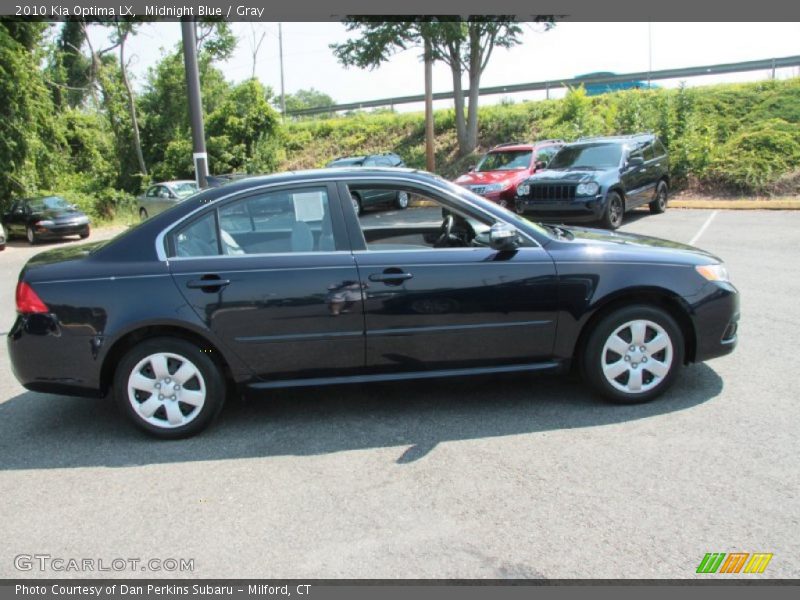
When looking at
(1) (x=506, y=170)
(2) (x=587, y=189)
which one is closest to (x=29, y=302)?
(2) (x=587, y=189)

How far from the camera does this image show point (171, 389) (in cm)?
435

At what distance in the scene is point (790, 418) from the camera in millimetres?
4289

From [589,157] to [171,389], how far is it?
1176 cm

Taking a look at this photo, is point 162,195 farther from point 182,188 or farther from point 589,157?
point 589,157

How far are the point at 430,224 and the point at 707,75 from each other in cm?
2585

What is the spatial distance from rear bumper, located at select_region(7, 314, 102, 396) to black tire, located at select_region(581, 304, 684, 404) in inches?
126

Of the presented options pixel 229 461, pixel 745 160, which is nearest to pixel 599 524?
pixel 229 461

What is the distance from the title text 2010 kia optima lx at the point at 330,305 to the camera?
4.30m

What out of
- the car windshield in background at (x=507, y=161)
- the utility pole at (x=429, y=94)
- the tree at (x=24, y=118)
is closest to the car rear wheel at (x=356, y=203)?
the car windshield in background at (x=507, y=161)

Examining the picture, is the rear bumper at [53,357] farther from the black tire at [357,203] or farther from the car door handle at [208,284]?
the black tire at [357,203]

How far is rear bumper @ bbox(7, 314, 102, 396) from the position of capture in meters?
4.29

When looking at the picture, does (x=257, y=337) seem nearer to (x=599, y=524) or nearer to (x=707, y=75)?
(x=599, y=524)

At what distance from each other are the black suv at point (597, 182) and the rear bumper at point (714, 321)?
331 inches

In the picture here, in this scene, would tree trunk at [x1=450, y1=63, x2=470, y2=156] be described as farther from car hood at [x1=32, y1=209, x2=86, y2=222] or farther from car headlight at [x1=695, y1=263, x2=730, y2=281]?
car headlight at [x1=695, y1=263, x2=730, y2=281]
